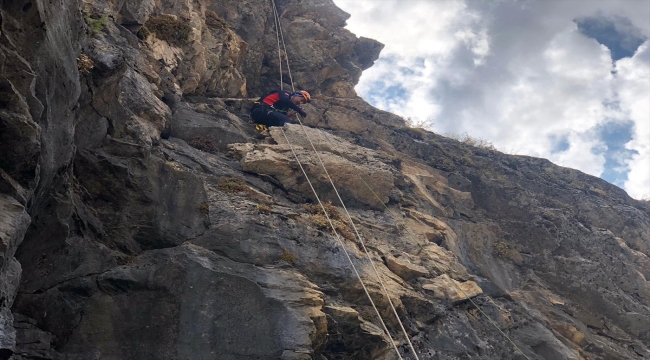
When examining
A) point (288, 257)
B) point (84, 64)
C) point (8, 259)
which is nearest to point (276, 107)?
point (288, 257)

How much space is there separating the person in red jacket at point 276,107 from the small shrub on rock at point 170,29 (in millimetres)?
3533

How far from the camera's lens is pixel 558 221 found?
18141 millimetres

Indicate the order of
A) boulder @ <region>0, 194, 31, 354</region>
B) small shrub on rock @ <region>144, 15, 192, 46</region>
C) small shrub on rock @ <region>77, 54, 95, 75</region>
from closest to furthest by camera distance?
boulder @ <region>0, 194, 31, 354</region> → small shrub on rock @ <region>77, 54, 95, 75</region> → small shrub on rock @ <region>144, 15, 192, 46</region>

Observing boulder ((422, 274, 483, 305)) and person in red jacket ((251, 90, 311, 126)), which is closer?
boulder ((422, 274, 483, 305))

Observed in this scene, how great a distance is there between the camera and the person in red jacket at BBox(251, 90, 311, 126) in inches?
645

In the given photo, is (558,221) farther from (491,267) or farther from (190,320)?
(190,320)

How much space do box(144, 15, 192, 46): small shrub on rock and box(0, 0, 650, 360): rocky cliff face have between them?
7 centimetres

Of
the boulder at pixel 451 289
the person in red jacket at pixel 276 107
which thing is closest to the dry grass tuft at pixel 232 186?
the boulder at pixel 451 289

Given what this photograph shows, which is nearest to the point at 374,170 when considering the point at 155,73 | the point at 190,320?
the point at 155,73

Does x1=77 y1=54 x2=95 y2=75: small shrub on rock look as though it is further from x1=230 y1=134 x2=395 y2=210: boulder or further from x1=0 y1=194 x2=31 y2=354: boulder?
x1=230 y1=134 x2=395 y2=210: boulder

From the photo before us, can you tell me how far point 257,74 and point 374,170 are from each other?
9.56 meters

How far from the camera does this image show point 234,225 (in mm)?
9469

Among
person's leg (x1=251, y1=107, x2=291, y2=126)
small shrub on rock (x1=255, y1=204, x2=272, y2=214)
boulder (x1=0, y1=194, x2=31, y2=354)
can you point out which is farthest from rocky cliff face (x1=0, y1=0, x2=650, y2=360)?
person's leg (x1=251, y1=107, x2=291, y2=126)

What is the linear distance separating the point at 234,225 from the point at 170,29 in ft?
28.2
